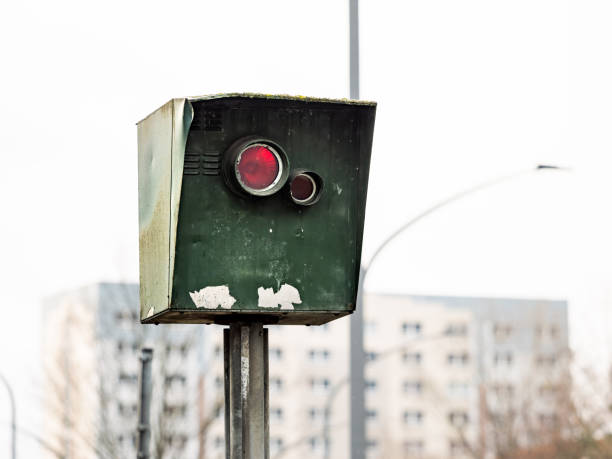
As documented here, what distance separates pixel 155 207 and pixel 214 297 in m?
0.38

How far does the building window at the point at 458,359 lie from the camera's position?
359 feet

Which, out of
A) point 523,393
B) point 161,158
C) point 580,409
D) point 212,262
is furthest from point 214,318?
point 523,393

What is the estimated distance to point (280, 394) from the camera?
4242 inches

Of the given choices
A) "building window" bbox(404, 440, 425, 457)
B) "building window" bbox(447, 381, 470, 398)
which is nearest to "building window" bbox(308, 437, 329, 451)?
"building window" bbox(404, 440, 425, 457)

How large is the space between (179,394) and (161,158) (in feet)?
91.6

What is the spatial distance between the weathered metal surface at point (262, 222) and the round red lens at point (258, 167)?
0.04 meters

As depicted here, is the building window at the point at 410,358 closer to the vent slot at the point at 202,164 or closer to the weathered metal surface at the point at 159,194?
the weathered metal surface at the point at 159,194

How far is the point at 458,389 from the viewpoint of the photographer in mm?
108750

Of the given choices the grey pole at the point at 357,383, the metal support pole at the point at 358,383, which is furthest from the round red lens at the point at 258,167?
the metal support pole at the point at 358,383

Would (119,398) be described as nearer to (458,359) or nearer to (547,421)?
(547,421)

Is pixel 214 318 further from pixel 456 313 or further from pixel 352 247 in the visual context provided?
pixel 456 313

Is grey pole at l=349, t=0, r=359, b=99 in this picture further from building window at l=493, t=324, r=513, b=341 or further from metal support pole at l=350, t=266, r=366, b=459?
building window at l=493, t=324, r=513, b=341

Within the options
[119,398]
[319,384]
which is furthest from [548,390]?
[319,384]

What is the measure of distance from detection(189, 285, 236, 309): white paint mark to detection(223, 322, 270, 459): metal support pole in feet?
0.68
